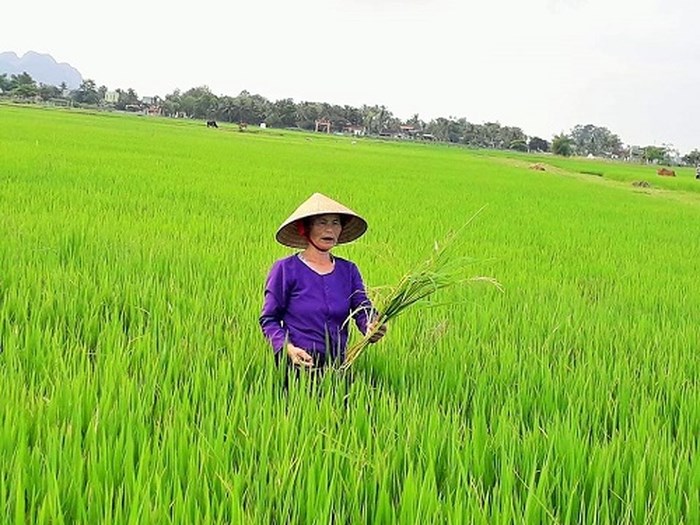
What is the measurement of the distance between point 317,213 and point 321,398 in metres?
0.53

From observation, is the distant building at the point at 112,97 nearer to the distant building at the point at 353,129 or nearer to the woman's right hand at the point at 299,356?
the distant building at the point at 353,129

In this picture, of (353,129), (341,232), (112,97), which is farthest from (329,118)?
(341,232)

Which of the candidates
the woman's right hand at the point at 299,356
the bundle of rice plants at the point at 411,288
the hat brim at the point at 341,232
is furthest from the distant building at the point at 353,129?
the woman's right hand at the point at 299,356

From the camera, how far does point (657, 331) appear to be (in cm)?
320

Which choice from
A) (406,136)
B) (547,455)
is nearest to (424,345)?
(547,455)

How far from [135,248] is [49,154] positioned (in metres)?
7.48

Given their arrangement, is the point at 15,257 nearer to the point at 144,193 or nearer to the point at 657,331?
the point at 657,331

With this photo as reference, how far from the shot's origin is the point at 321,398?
6.25ft

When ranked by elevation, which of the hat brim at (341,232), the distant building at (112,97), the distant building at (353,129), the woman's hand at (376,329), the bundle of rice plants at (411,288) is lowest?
the distant building at (353,129)

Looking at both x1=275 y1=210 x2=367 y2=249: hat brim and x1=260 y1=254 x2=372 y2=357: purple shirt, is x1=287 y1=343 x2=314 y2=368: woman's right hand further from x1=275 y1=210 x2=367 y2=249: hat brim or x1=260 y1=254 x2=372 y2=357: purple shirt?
x1=275 y1=210 x2=367 y2=249: hat brim

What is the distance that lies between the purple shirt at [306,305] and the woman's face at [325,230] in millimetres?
101

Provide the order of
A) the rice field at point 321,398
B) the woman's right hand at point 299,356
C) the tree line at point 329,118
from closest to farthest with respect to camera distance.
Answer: the rice field at point 321,398
the woman's right hand at point 299,356
the tree line at point 329,118

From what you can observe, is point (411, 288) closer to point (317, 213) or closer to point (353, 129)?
point (317, 213)

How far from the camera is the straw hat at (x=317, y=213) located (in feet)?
6.75
